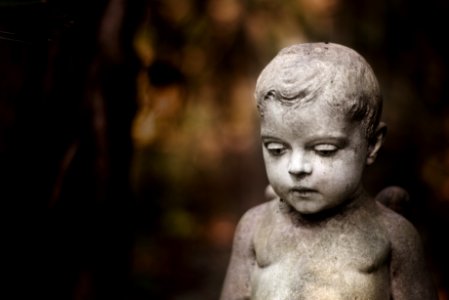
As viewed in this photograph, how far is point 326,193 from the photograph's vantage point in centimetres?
218

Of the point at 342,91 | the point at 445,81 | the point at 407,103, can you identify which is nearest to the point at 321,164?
the point at 342,91

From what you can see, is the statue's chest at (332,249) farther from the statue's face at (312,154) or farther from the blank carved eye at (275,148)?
the blank carved eye at (275,148)

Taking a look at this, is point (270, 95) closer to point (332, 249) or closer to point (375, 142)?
point (375, 142)

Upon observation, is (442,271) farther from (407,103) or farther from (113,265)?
(113,265)

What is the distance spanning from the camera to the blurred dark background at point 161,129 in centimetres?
312

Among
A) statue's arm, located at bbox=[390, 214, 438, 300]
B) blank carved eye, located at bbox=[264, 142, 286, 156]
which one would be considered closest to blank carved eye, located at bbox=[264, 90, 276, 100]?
blank carved eye, located at bbox=[264, 142, 286, 156]

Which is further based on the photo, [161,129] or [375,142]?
[161,129]

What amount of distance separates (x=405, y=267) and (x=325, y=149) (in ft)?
1.49

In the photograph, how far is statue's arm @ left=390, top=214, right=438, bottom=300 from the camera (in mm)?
2291

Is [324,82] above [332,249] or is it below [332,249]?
above

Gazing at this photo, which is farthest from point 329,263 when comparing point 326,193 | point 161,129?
point 161,129

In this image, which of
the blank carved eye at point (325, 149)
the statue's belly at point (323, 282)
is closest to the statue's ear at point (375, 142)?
the blank carved eye at point (325, 149)

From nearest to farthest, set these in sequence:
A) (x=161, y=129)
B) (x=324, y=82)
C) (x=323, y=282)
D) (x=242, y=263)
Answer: (x=324, y=82) < (x=323, y=282) < (x=242, y=263) < (x=161, y=129)

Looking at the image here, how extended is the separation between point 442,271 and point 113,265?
1.99 m
